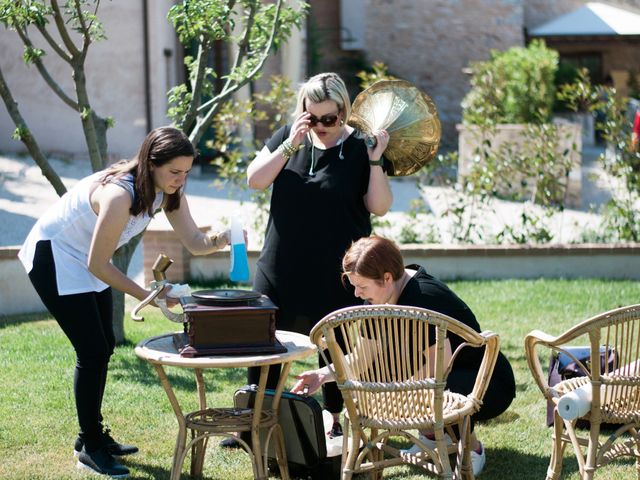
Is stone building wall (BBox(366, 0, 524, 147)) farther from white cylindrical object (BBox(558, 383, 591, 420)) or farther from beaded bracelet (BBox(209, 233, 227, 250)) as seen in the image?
white cylindrical object (BBox(558, 383, 591, 420))

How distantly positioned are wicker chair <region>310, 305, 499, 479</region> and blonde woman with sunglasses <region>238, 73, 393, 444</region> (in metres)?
0.72

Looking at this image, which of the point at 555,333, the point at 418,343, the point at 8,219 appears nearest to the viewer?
the point at 418,343

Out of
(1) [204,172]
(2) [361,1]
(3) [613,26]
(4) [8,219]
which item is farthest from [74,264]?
(3) [613,26]

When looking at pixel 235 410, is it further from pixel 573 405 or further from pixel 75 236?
pixel 573 405

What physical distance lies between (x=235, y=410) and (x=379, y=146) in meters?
1.30

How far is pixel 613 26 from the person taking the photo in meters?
21.0

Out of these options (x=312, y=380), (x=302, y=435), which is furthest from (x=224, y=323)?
(x=302, y=435)

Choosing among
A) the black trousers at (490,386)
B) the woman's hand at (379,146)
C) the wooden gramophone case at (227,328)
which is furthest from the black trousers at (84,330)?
the black trousers at (490,386)

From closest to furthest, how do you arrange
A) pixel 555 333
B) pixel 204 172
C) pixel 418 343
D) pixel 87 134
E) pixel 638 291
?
1. pixel 418 343
2. pixel 87 134
3. pixel 555 333
4. pixel 638 291
5. pixel 204 172

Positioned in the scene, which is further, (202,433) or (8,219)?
(8,219)

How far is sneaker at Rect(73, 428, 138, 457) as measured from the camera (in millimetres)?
4777

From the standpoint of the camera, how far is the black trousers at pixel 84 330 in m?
4.40

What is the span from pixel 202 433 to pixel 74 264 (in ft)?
2.81

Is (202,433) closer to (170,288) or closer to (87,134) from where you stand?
(170,288)
